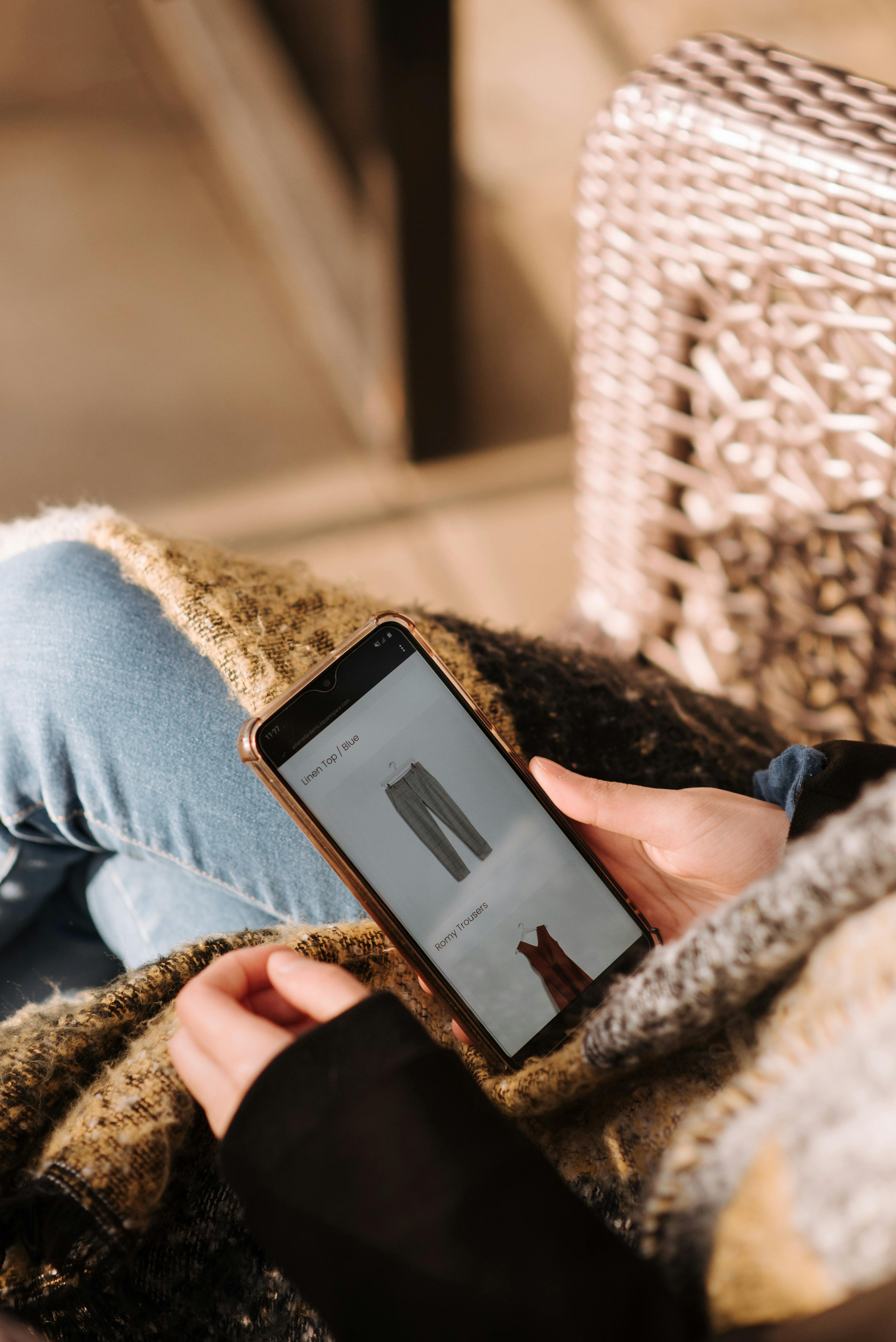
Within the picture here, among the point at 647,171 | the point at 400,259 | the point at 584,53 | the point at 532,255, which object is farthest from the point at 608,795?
the point at 584,53

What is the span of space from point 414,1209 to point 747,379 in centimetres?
61

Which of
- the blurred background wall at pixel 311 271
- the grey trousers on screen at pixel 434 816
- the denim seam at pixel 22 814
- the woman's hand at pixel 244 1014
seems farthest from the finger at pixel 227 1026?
the blurred background wall at pixel 311 271

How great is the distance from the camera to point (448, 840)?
479mm

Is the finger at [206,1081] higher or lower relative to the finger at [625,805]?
higher

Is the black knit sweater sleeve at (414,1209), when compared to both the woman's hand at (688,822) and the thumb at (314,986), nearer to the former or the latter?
the thumb at (314,986)

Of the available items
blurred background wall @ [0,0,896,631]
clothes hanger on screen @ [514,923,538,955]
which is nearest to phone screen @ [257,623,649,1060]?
clothes hanger on screen @ [514,923,538,955]

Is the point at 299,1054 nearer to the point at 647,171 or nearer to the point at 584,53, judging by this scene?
the point at 647,171

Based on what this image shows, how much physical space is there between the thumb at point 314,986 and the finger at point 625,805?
0.59ft

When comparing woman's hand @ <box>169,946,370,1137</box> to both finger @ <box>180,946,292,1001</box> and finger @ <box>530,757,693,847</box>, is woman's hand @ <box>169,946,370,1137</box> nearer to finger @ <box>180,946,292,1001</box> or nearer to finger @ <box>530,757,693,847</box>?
finger @ <box>180,946,292,1001</box>

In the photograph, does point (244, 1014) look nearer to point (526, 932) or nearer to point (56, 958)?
point (526, 932)

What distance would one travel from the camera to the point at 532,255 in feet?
Answer: 5.18

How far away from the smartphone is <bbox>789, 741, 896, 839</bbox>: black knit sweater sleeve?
0.37 ft

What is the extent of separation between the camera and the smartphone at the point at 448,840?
456 mm

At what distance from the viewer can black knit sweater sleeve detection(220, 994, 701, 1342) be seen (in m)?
0.29
